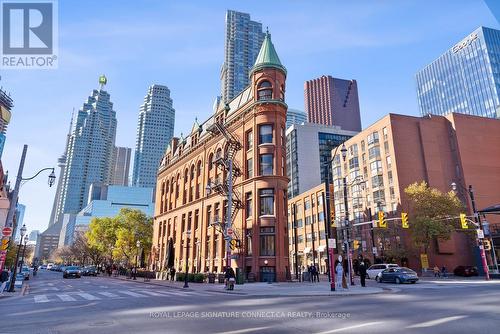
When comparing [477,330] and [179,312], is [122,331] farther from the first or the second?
[477,330]

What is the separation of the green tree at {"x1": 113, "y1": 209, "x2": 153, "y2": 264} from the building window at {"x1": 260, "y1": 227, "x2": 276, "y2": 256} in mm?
36859

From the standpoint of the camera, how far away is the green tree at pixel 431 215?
1829 inches

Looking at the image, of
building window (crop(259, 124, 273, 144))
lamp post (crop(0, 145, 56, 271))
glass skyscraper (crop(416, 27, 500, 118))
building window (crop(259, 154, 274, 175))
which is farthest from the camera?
glass skyscraper (crop(416, 27, 500, 118))

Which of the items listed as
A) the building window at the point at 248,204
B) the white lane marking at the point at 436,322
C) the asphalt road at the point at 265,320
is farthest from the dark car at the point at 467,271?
the white lane marking at the point at 436,322

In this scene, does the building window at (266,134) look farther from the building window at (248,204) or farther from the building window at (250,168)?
the building window at (248,204)

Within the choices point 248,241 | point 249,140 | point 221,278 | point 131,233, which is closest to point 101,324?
point 221,278

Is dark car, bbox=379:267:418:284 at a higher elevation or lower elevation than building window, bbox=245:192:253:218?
lower

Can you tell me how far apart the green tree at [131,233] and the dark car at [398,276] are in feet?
156

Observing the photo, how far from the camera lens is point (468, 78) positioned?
156 m

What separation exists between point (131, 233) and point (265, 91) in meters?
42.9

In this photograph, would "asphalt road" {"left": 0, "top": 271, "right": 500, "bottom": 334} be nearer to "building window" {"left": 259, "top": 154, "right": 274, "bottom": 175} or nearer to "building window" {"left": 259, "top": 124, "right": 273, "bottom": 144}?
"building window" {"left": 259, "top": 154, "right": 274, "bottom": 175}

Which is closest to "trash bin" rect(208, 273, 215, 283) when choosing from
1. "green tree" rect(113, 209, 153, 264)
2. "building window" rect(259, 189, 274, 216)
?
"building window" rect(259, 189, 274, 216)

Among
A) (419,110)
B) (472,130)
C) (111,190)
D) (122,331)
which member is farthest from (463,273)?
(111,190)

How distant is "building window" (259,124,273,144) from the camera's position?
3956cm
